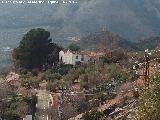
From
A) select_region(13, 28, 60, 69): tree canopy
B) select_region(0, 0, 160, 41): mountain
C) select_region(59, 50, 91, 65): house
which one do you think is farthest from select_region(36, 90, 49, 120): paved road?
select_region(0, 0, 160, 41): mountain

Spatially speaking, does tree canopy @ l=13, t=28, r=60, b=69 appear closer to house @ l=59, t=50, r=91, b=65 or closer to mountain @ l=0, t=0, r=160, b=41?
house @ l=59, t=50, r=91, b=65

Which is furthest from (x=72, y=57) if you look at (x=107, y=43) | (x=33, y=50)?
(x=107, y=43)

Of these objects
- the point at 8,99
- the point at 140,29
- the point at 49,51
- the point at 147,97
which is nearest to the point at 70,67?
the point at 49,51

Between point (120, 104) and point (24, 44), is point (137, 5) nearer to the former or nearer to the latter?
point (24, 44)

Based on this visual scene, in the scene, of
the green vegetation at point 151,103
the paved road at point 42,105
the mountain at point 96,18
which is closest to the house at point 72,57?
the paved road at point 42,105

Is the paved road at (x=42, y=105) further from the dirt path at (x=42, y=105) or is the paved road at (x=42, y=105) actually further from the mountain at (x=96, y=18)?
the mountain at (x=96, y=18)

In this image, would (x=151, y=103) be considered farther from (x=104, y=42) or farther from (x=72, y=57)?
(x=104, y=42)

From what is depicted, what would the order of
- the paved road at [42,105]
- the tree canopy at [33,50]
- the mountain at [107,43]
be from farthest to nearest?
the mountain at [107,43] → the tree canopy at [33,50] → the paved road at [42,105]
